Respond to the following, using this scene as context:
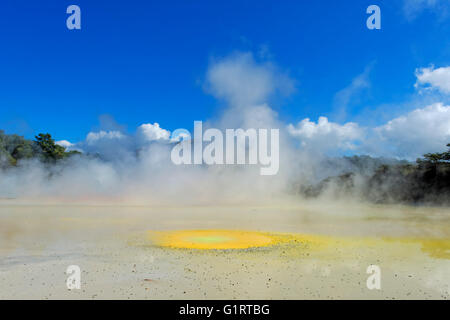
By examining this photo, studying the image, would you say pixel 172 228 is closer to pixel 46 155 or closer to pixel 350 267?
pixel 350 267

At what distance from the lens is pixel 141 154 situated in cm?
3125

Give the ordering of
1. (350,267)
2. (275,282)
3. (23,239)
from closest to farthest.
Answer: (275,282) → (350,267) → (23,239)

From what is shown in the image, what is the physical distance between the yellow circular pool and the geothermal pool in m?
0.04

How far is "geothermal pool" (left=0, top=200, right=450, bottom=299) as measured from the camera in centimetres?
631

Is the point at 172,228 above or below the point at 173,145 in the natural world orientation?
below

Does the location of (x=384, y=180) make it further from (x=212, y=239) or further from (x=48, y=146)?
(x=48, y=146)

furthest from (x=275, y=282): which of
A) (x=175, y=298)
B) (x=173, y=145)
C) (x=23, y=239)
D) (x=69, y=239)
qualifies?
(x=173, y=145)

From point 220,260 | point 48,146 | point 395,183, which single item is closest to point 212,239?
point 220,260

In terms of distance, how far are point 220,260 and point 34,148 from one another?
156 ft

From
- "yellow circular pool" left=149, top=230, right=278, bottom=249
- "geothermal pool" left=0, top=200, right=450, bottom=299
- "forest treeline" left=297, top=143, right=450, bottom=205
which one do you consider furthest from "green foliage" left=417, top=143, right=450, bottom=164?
"yellow circular pool" left=149, top=230, right=278, bottom=249

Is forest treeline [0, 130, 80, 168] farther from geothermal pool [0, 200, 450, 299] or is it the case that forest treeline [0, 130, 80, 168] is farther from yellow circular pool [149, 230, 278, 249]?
yellow circular pool [149, 230, 278, 249]

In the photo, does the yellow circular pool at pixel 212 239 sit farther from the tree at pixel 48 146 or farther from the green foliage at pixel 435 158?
the tree at pixel 48 146
